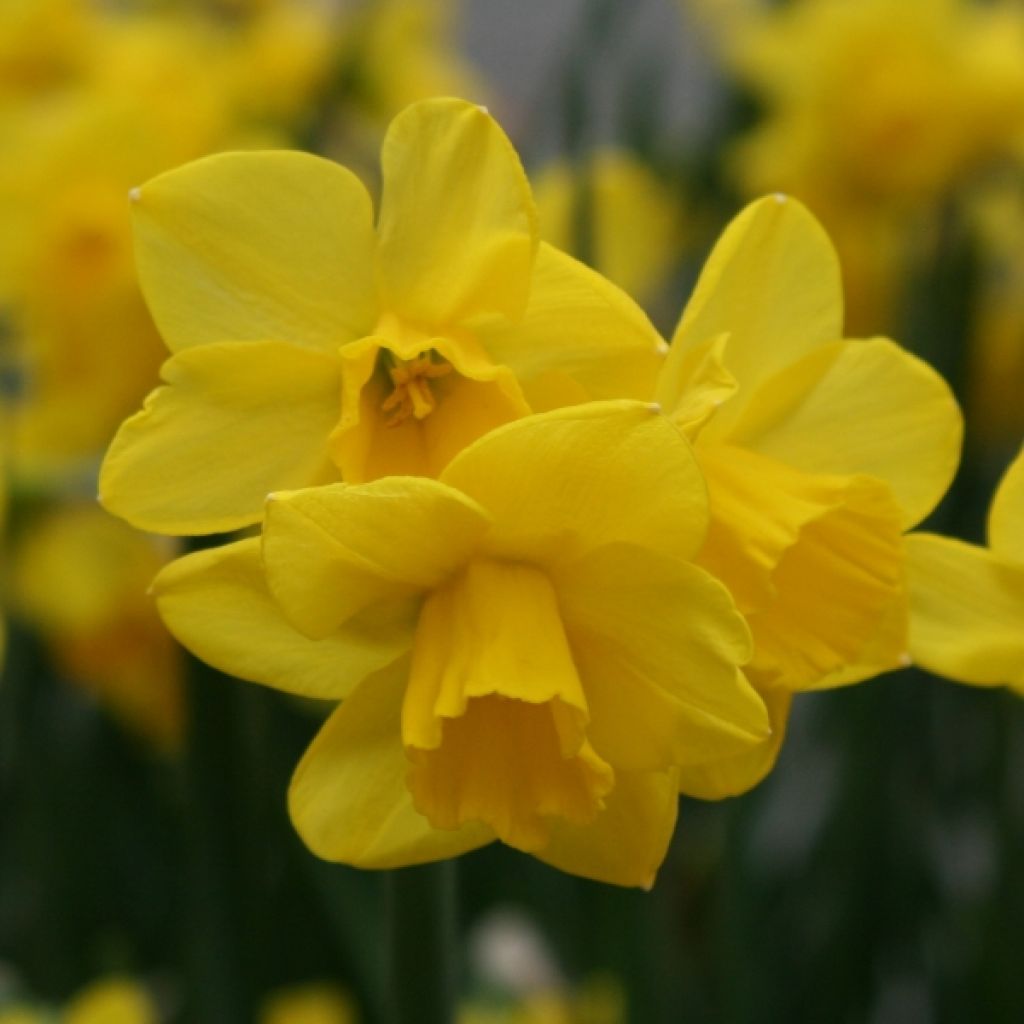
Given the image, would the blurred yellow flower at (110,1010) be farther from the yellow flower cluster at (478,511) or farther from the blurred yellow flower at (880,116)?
the blurred yellow flower at (880,116)

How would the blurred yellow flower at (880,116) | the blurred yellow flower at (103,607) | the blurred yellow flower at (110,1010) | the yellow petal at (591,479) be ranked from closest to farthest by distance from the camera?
the yellow petal at (591,479) < the blurred yellow flower at (110,1010) < the blurred yellow flower at (103,607) < the blurred yellow flower at (880,116)

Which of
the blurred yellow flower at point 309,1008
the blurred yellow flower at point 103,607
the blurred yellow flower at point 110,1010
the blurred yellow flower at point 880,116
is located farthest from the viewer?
the blurred yellow flower at point 880,116

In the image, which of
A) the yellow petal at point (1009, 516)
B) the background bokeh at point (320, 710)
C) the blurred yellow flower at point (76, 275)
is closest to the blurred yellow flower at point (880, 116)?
the background bokeh at point (320, 710)

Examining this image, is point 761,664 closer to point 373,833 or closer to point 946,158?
point 373,833

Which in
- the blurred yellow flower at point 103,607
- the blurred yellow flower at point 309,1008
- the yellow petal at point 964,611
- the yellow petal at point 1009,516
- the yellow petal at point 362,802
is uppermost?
the yellow petal at point 1009,516

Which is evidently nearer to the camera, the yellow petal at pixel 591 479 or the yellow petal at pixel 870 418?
the yellow petal at pixel 591 479

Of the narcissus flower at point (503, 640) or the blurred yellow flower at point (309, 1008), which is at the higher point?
the narcissus flower at point (503, 640)

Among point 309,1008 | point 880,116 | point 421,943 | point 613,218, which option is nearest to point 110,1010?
point 309,1008
